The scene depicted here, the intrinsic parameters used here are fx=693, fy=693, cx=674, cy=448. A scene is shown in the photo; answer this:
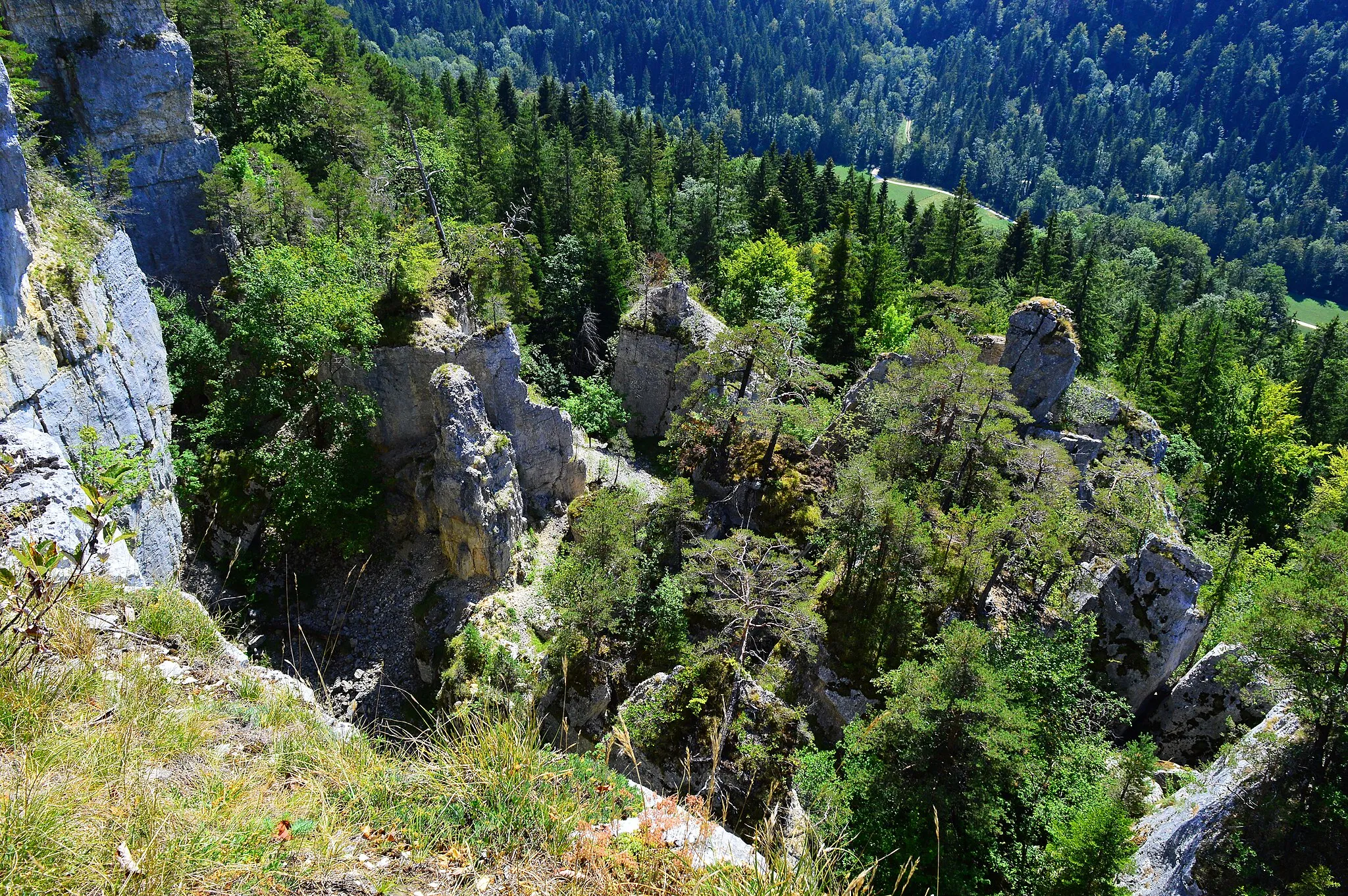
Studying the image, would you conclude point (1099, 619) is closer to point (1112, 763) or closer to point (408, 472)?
point (1112, 763)

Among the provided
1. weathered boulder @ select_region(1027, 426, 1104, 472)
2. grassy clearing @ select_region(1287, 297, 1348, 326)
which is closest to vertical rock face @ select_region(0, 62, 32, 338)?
weathered boulder @ select_region(1027, 426, 1104, 472)

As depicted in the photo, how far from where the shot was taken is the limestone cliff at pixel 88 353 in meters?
11.8

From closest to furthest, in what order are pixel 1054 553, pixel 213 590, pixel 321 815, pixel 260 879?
pixel 260 879, pixel 321 815, pixel 1054 553, pixel 213 590

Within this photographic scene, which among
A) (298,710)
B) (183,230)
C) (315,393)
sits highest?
(298,710)

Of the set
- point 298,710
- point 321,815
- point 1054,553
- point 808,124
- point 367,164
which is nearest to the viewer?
point 321,815

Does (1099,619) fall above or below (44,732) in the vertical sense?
below

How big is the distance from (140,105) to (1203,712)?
39.3 m

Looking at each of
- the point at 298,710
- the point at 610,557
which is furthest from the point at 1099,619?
the point at 298,710

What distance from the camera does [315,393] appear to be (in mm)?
21031

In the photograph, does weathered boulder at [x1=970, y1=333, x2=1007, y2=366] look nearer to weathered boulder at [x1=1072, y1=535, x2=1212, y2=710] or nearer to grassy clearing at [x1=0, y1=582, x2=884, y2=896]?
weathered boulder at [x1=1072, y1=535, x2=1212, y2=710]

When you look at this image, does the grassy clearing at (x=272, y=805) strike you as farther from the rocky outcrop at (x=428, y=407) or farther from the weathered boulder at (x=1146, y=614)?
the weathered boulder at (x=1146, y=614)

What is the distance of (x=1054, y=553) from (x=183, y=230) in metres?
31.9

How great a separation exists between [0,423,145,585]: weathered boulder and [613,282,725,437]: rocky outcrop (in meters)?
23.4

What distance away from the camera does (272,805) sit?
4211 millimetres
